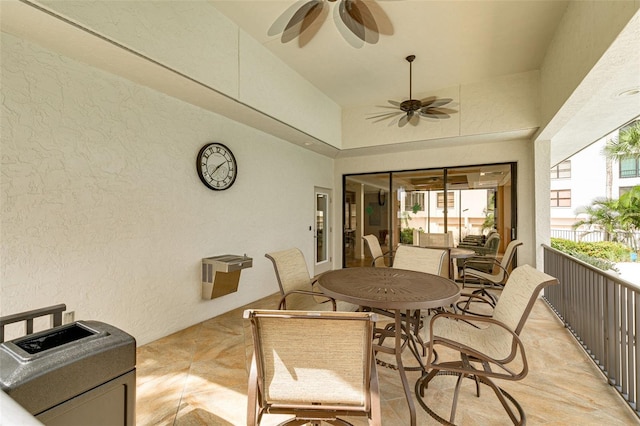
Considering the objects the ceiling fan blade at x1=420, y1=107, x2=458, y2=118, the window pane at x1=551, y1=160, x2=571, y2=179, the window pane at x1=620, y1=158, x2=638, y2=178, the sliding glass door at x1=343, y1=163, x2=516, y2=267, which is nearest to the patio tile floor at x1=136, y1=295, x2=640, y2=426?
Answer: the sliding glass door at x1=343, y1=163, x2=516, y2=267

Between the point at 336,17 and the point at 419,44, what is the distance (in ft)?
4.77

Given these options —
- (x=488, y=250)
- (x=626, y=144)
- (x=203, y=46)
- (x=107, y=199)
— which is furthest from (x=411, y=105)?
(x=626, y=144)

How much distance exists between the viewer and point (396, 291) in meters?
2.27

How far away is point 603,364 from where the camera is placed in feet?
8.25

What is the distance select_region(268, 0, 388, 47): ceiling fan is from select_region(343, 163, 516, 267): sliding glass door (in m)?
3.94

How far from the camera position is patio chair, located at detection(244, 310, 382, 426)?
125 centimetres

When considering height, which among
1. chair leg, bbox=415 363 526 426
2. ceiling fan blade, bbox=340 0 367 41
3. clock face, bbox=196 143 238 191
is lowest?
chair leg, bbox=415 363 526 426

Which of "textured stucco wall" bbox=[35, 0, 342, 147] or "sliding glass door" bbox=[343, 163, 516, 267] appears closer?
"textured stucco wall" bbox=[35, 0, 342, 147]

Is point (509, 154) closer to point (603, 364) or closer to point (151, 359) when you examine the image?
point (603, 364)

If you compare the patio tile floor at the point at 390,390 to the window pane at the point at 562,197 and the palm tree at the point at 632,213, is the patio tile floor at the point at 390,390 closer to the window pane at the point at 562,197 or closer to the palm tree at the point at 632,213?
the palm tree at the point at 632,213

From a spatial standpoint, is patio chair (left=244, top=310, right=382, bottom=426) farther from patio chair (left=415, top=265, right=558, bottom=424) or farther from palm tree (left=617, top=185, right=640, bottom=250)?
palm tree (left=617, top=185, right=640, bottom=250)

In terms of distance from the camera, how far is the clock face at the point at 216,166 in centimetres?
368

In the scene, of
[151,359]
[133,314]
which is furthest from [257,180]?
[151,359]

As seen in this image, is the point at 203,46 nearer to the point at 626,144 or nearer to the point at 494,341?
the point at 494,341
